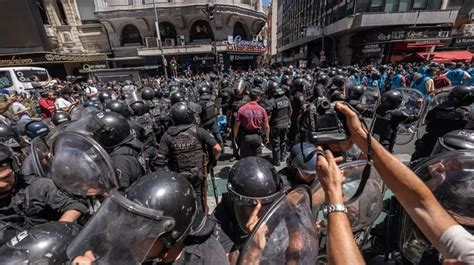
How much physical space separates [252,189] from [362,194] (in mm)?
868

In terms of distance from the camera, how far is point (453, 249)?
1.04 meters

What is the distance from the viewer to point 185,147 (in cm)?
342

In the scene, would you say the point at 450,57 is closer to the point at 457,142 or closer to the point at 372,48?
the point at 372,48

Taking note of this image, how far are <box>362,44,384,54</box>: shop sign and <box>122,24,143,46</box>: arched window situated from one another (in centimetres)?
2976

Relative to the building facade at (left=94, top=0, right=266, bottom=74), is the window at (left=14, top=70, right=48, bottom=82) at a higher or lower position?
lower

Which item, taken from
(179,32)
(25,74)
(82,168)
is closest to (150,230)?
(82,168)

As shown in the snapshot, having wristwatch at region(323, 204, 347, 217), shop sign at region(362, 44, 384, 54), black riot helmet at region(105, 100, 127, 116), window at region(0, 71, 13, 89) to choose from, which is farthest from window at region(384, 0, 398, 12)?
window at region(0, 71, 13, 89)

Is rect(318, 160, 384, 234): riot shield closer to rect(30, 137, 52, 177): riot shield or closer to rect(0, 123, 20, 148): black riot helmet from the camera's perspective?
rect(30, 137, 52, 177): riot shield

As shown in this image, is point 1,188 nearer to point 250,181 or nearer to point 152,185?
point 152,185

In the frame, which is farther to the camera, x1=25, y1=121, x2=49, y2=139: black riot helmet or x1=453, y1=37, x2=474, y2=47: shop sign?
x1=453, y1=37, x2=474, y2=47: shop sign

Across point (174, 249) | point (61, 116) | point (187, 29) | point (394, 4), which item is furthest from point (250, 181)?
point (187, 29)

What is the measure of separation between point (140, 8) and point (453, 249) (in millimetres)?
37305

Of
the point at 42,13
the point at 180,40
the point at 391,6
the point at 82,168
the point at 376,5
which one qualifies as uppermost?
the point at 42,13

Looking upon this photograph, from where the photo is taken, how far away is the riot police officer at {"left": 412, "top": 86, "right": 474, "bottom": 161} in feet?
12.2
